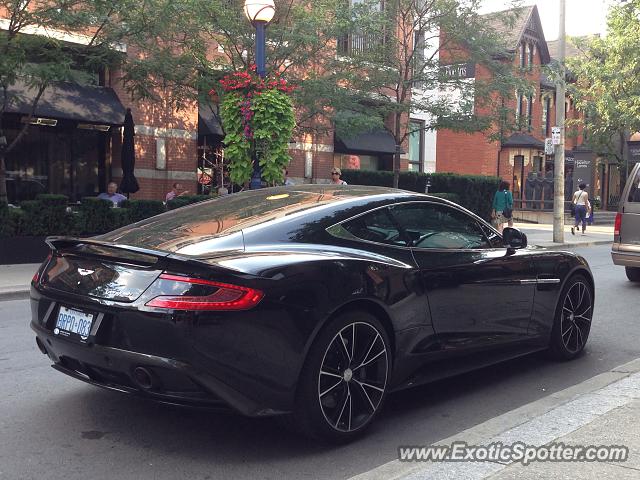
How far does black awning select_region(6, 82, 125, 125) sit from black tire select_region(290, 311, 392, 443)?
518 inches

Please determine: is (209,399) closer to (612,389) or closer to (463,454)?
(463,454)

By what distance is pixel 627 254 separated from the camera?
11.1 m

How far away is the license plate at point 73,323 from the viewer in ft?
12.8

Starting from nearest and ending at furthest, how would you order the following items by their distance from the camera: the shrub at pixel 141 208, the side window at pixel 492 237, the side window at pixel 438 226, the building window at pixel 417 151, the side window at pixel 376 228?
the side window at pixel 376 228, the side window at pixel 438 226, the side window at pixel 492 237, the shrub at pixel 141 208, the building window at pixel 417 151

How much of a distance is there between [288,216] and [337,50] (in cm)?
1437

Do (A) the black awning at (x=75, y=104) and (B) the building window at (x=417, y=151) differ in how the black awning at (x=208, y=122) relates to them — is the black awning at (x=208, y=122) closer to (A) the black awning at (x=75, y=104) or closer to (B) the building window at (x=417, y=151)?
(A) the black awning at (x=75, y=104)

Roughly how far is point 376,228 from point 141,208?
1044 centimetres

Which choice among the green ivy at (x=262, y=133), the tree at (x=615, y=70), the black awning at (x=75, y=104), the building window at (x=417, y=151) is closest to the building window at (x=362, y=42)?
the black awning at (x=75, y=104)

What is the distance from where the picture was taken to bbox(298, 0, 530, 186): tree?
59.4 ft

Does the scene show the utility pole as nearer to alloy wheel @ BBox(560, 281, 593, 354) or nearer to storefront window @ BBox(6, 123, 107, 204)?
storefront window @ BBox(6, 123, 107, 204)

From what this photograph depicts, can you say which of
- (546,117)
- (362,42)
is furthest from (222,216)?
(546,117)

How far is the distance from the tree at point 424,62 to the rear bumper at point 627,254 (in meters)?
7.62

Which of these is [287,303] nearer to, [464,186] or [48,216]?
[48,216]

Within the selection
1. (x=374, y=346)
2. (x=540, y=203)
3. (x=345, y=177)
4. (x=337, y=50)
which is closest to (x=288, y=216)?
(x=374, y=346)
